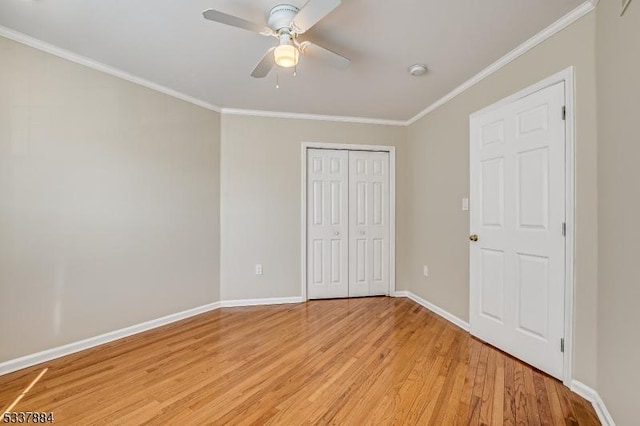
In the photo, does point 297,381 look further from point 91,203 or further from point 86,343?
point 91,203

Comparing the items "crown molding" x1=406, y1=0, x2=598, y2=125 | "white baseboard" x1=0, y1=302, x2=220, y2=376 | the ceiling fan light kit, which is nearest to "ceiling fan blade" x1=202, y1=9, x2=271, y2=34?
the ceiling fan light kit

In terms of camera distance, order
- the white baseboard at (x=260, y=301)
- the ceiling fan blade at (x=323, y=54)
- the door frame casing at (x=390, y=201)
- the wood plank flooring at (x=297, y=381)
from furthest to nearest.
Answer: the door frame casing at (x=390, y=201) → the white baseboard at (x=260, y=301) → the ceiling fan blade at (x=323, y=54) → the wood plank flooring at (x=297, y=381)

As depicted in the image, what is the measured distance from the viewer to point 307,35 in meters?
2.20

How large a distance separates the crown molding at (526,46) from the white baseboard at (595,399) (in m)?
2.29

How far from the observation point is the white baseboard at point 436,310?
119 inches

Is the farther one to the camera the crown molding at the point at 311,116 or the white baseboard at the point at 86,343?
the crown molding at the point at 311,116

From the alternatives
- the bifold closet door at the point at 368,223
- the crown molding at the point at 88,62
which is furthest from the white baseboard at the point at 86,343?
the crown molding at the point at 88,62

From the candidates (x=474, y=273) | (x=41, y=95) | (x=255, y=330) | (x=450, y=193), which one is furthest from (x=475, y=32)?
(x=41, y=95)

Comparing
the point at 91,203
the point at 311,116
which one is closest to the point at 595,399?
the point at 311,116

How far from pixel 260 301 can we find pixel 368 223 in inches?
68.1

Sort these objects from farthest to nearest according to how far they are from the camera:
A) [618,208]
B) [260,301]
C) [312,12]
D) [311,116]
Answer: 1. [311,116]
2. [260,301]
3. [312,12]
4. [618,208]

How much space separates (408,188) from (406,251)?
2.82ft

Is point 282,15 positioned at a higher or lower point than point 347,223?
higher

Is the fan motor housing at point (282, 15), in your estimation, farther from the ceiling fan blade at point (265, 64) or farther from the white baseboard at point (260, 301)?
the white baseboard at point (260, 301)
